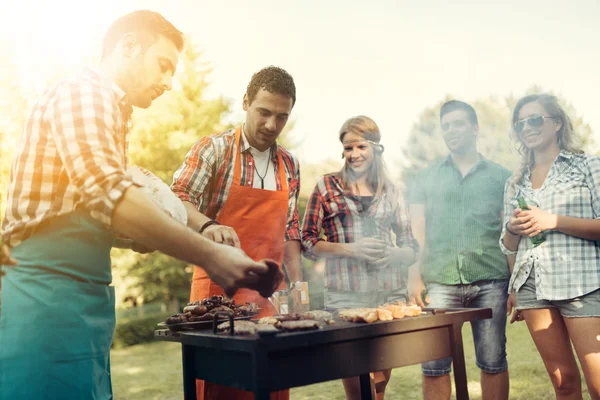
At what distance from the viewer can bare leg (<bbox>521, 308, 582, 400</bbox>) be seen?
3070 mm

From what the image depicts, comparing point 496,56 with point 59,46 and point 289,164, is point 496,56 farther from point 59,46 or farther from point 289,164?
point 289,164

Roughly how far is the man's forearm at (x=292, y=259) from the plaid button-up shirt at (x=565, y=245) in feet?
4.37

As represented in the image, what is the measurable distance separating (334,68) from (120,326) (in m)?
15.9

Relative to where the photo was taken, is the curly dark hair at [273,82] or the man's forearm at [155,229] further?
the curly dark hair at [273,82]

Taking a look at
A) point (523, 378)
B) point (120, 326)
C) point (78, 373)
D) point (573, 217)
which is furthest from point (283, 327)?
point (120, 326)

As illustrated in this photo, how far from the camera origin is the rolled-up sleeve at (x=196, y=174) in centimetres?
293

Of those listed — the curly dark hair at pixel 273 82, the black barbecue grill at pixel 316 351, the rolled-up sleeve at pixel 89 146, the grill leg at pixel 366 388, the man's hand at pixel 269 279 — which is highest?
the curly dark hair at pixel 273 82

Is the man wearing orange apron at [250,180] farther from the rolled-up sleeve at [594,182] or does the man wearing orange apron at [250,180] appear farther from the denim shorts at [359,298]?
the rolled-up sleeve at [594,182]

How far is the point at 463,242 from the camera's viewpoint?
143 inches

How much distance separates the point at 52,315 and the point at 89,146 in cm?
57

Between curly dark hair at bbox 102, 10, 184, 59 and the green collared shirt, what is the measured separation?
7.86 ft

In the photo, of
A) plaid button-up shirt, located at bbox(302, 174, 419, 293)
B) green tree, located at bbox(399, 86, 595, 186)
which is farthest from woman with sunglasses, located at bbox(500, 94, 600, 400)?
green tree, located at bbox(399, 86, 595, 186)

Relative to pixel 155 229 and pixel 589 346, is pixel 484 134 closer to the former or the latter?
pixel 589 346

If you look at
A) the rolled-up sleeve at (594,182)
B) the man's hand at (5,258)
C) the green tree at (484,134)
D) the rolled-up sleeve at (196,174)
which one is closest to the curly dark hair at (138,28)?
the man's hand at (5,258)
